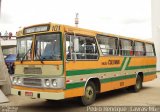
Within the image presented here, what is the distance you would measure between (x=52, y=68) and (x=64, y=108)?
6.08 ft

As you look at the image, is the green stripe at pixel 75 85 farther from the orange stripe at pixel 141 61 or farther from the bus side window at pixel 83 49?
the orange stripe at pixel 141 61

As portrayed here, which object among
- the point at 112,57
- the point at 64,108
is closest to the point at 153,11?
the point at 112,57

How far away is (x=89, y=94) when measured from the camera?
11.5 meters

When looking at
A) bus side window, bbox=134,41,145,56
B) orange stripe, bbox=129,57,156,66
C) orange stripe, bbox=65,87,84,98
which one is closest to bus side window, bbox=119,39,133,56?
orange stripe, bbox=129,57,156,66

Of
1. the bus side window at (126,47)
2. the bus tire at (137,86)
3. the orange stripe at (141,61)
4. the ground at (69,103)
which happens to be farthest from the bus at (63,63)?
the bus tire at (137,86)

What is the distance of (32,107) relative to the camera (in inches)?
440

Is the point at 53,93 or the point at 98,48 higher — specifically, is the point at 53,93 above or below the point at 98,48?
below

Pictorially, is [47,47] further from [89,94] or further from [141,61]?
[141,61]

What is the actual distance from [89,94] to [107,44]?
2603mm

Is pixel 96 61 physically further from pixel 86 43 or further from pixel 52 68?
pixel 52 68

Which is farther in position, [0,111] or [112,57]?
[112,57]

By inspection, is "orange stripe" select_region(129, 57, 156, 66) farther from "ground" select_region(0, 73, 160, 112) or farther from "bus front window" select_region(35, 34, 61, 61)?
"bus front window" select_region(35, 34, 61, 61)

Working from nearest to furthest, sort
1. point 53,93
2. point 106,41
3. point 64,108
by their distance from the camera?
point 53,93 → point 64,108 → point 106,41

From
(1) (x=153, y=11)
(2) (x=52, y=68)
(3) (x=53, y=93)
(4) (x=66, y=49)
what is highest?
(1) (x=153, y=11)
